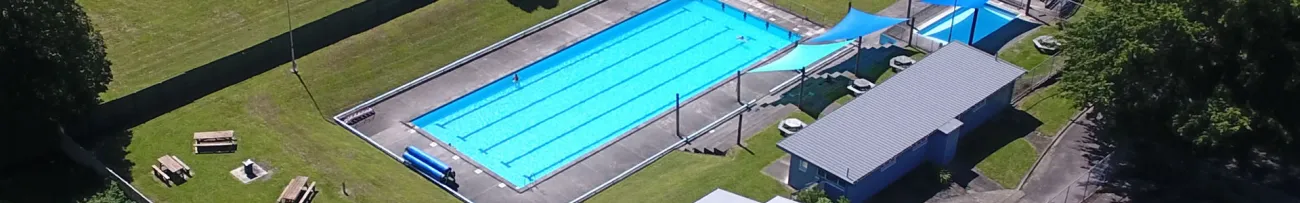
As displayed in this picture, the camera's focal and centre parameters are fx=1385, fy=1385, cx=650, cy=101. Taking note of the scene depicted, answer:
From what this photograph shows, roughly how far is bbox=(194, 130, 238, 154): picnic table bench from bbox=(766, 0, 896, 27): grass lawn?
26377 mm

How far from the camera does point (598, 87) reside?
193 ft

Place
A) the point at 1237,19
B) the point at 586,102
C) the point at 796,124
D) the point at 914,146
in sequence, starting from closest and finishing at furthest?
the point at 1237,19 → the point at 914,146 → the point at 796,124 → the point at 586,102

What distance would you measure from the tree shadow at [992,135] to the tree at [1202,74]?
5.17 m

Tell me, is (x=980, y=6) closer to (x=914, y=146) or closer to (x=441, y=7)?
(x=914, y=146)

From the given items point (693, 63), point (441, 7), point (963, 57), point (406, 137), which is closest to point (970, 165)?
point (963, 57)

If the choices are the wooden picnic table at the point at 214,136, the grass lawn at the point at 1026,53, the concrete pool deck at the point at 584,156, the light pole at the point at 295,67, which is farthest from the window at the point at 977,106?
the wooden picnic table at the point at 214,136

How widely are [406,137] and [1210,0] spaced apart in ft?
96.2

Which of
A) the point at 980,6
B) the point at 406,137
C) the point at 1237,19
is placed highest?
the point at 980,6

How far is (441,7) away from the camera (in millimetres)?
63344

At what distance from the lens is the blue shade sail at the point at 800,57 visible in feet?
183

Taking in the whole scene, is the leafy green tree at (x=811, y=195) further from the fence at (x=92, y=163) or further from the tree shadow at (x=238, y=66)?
the tree shadow at (x=238, y=66)

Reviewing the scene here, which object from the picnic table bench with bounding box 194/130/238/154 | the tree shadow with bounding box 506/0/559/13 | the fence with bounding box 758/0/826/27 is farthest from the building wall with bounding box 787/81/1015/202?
the picnic table bench with bounding box 194/130/238/154

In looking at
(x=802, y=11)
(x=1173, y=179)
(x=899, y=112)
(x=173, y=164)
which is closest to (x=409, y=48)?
(x=173, y=164)

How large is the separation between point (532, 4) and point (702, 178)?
718 inches
